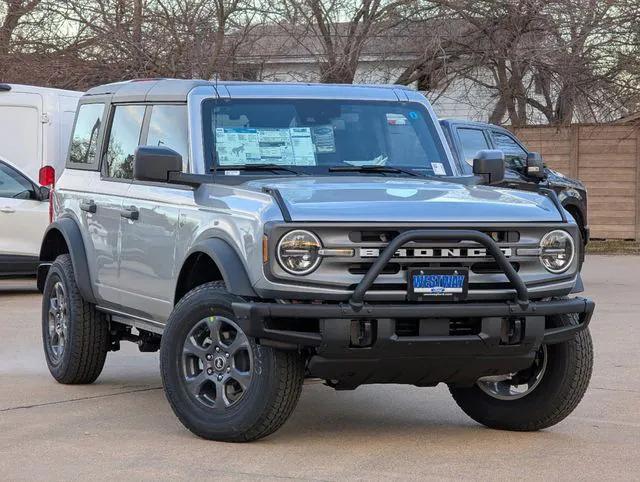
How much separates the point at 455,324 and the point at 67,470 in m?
1.96

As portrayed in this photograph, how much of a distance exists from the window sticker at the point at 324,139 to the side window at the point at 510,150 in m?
9.64

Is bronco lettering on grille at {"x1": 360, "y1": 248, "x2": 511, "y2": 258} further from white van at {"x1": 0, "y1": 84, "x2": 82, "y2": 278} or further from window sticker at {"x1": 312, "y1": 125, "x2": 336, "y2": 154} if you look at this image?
white van at {"x1": 0, "y1": 84, "x2": 82, "y2": 278}

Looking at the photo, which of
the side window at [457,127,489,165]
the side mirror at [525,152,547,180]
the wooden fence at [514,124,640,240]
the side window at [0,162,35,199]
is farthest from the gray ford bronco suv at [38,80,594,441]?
the wooden fence at [514,124,640,240]

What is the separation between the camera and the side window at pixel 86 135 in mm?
9875

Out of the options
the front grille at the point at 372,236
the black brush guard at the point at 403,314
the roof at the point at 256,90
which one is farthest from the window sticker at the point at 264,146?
the black brush guard at the point at 403,314

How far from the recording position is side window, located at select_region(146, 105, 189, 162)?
28.1ft

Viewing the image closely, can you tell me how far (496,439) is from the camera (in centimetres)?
766

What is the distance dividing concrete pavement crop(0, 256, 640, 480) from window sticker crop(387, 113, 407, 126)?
5.53ft

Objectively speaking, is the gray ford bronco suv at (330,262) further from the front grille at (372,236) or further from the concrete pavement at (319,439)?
the concrete pavement at (319,439)

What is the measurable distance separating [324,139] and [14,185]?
353 inches

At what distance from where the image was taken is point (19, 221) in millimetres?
16609

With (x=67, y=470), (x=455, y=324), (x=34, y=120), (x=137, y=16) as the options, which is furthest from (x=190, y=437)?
(x=137, y=16)

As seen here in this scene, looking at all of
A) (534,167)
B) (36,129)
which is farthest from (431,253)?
(36,129)

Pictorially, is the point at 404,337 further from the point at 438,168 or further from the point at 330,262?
the point at 438,168
